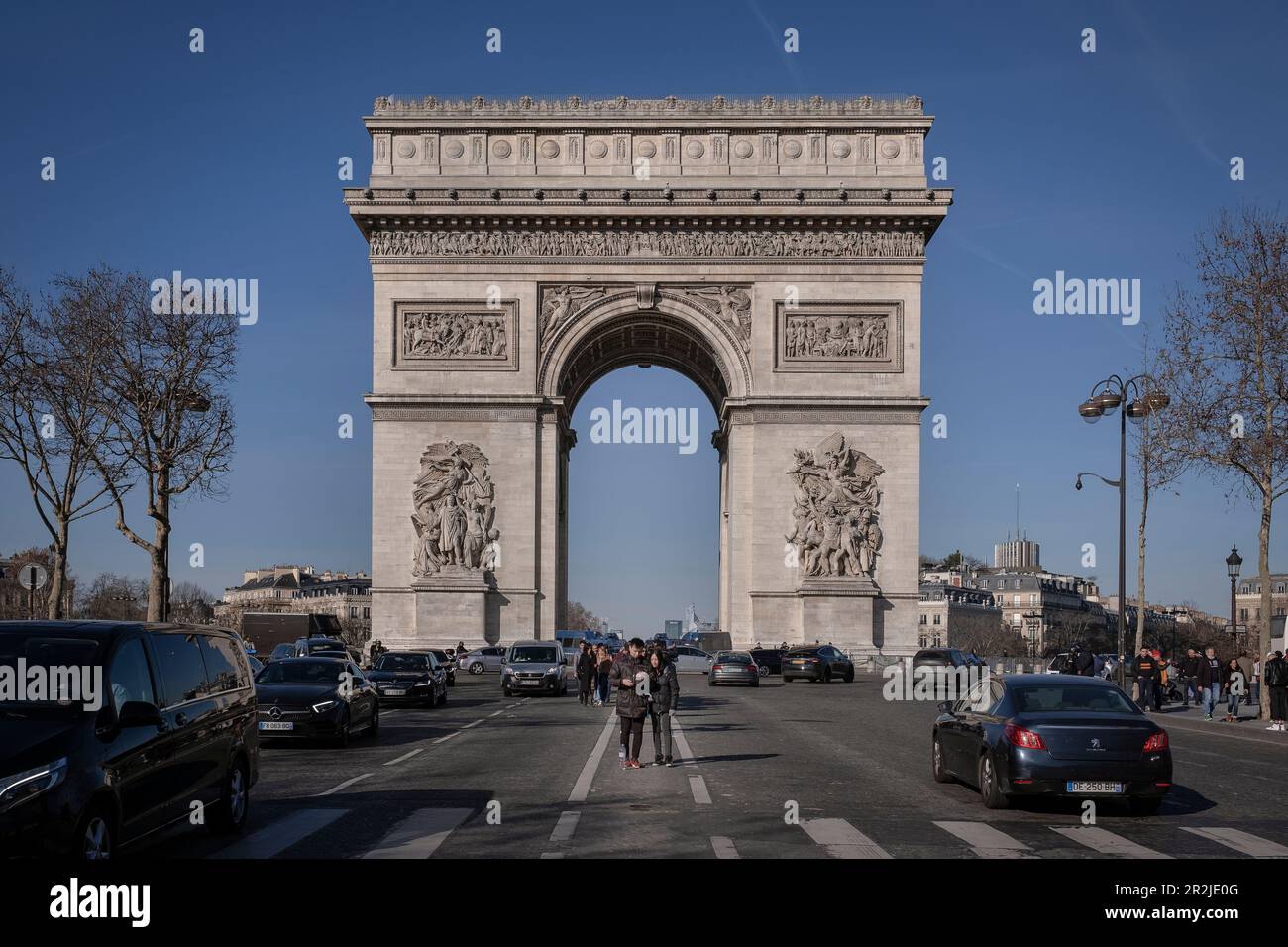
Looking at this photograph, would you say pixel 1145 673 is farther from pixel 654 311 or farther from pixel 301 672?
pixel 654 311

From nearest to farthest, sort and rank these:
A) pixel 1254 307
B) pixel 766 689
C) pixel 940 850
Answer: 1. pixel 940 850
2. pixel 1254 307
3. pixel 766 689

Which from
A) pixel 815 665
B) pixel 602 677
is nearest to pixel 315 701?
pixel 602 677

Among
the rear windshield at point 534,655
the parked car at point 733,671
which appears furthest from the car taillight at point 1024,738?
the parked car at point 733,671

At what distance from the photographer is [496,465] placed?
52688mm

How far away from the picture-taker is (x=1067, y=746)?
13570 mm

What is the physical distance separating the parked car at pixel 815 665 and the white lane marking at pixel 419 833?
34895 mm

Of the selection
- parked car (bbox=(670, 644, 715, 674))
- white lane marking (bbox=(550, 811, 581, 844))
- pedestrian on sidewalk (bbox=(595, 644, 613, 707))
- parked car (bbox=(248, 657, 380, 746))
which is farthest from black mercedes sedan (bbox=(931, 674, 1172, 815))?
parked car (bbox=(670, 644, 715, 674))

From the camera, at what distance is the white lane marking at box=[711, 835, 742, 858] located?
1038 centimetres

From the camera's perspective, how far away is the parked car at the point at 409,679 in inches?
1229

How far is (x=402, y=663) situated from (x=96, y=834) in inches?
940

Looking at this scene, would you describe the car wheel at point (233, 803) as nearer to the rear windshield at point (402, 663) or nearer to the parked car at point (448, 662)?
the rear windshield at point (402, 663)
